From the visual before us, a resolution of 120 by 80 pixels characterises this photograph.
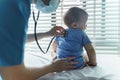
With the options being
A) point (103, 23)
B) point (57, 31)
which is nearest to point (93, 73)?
point (57, 31)

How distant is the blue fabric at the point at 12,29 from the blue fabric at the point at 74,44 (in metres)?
0.39

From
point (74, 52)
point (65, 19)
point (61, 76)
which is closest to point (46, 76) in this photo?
point (61, 76)

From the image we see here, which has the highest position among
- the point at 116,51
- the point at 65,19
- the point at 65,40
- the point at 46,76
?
the point at 65,19

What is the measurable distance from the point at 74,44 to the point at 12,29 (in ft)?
1.54

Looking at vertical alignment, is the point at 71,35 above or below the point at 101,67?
above

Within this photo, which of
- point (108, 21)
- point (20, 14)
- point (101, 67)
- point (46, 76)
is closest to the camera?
point (20, 14)

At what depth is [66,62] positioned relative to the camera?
1.18m

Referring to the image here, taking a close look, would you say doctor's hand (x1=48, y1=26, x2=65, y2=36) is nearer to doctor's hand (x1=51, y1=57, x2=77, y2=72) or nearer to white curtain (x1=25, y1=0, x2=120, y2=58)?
doctor's hand (x1=51, y1=57, x2=77, y2=72)

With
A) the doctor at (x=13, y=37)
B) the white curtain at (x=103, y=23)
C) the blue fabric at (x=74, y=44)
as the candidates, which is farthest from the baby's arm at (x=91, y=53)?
the white curtain at (x=103, y=23)

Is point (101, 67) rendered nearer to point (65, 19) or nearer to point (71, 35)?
point (71, 35)

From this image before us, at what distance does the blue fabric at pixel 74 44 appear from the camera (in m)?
1.37

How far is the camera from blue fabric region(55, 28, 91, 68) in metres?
1.37

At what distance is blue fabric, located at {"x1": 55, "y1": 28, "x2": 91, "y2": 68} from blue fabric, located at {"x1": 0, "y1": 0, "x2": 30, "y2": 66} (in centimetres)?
39

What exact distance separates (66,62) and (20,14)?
1.11ft
